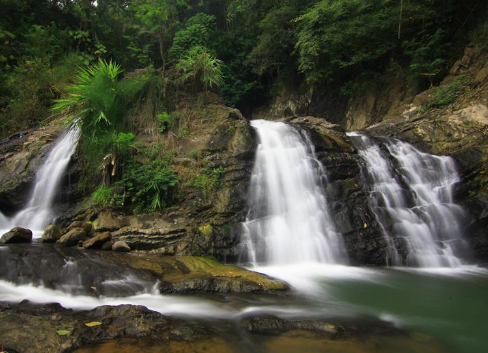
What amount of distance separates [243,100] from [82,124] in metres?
14.3

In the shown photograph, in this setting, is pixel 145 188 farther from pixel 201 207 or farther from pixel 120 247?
pixel 120 247

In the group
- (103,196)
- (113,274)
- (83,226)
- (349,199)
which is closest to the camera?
(113,274)

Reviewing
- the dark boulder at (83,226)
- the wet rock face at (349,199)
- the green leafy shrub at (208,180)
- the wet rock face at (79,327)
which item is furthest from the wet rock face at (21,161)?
the wet rock face at (349,199)

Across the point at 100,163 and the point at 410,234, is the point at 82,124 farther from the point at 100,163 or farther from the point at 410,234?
the point at 410,234

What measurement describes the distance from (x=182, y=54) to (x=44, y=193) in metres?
7.50

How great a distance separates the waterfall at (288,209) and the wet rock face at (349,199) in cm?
21

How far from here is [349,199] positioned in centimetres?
845

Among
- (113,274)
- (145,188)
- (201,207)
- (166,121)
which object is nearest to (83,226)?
(145,188)

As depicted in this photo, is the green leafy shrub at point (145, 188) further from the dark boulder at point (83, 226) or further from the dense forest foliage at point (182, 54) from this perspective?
the dark boulder at point (83, 226)

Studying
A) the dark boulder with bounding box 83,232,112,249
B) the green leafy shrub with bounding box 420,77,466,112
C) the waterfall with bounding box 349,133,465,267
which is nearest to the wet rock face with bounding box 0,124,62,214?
the dark boulder with bounding box 83,232,112,249

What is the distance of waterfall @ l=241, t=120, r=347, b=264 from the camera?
7.50 meters

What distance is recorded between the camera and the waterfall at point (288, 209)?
7.50 m

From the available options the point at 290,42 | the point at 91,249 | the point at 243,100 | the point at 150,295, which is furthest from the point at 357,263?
the point at 243,100

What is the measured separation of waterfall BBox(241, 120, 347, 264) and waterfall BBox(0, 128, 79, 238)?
15.8 ft
